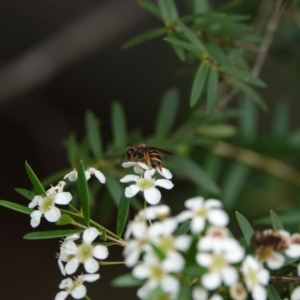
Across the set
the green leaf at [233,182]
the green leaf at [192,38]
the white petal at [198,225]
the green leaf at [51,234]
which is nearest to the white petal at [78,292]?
the green leaf at [51,234]

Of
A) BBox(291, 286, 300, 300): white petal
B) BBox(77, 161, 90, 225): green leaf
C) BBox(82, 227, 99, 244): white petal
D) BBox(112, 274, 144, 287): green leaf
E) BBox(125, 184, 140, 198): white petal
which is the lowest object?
BBox(291, 286, 300, 300): white petal

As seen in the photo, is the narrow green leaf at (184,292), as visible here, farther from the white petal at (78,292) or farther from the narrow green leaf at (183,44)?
the narrow green leaf at (183,44)

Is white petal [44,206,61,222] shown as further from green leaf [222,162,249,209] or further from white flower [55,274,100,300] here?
green leaf [222,162,249,209]

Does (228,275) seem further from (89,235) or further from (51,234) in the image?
(51,234)

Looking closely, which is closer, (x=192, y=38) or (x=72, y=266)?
Answer: (x=72, y=266)

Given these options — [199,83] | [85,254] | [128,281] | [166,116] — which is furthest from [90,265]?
[166,116]

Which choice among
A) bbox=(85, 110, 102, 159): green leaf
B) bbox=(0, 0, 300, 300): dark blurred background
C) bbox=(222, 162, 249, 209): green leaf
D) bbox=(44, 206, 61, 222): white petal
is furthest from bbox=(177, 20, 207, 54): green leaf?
bbox=(0, 0, 300, 300): dark blurred background

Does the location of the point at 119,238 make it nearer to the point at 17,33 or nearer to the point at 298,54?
the point at 298,54
